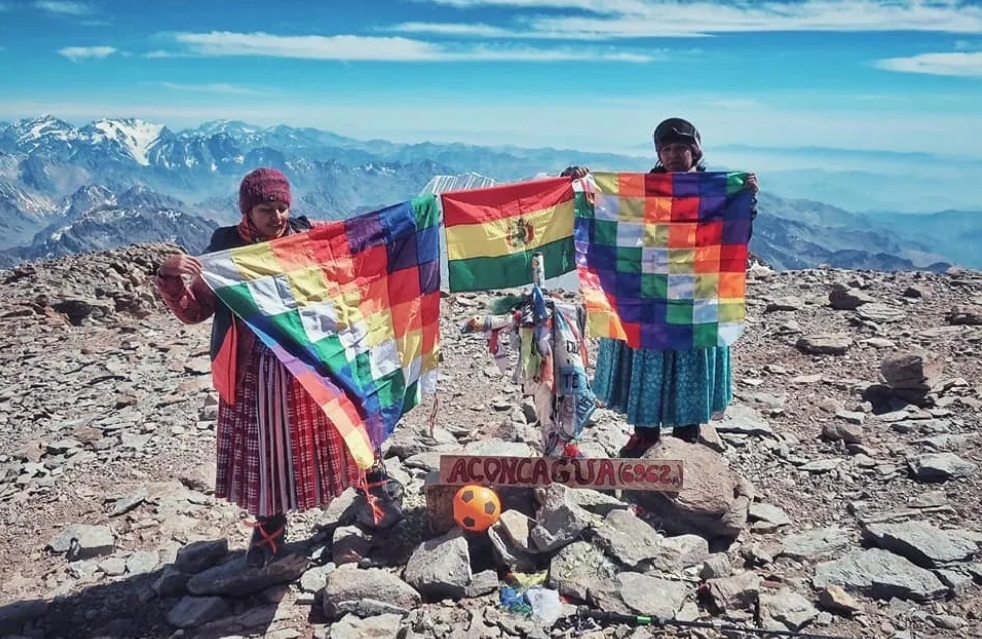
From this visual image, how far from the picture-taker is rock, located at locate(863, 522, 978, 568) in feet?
15.5

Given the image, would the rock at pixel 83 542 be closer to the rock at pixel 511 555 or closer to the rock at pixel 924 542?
the rock at pixel 511 555

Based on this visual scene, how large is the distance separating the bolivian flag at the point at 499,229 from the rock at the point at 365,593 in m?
2.10

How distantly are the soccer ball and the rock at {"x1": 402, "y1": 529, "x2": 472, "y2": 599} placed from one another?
6.3 inches

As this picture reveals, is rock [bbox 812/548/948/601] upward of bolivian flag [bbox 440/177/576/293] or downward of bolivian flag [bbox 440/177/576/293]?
downward

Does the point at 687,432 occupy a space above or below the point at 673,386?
below

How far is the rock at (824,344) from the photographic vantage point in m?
9.56

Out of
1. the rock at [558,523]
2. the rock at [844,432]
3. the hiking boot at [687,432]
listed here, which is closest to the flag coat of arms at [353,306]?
the rock at [558,523]

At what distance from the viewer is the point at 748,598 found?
14.5ft

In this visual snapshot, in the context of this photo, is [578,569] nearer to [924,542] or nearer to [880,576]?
[880,576]

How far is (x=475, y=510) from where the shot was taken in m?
4.93

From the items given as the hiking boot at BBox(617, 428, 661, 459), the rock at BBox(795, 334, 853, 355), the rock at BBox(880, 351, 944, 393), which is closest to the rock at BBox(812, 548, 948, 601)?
the hiking boot at BBox(617, 428, 661, 459)

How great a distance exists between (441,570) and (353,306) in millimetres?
1885

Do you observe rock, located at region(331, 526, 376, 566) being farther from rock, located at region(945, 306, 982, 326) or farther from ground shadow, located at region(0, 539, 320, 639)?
rock, located at region(945, 306, 982, 326)

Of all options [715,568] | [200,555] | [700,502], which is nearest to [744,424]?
[700,502]
